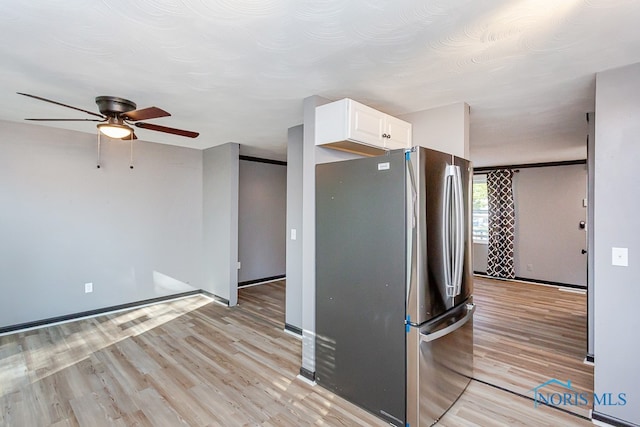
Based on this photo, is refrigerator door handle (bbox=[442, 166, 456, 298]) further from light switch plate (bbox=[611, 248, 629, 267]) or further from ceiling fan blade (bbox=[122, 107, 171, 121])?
ceiling fan blade (bbox=[122, 107, 171, 121])

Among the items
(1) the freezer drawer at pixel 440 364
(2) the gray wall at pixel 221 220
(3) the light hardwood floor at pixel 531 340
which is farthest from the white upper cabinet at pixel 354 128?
(2) the gray wall at pixel 221 220

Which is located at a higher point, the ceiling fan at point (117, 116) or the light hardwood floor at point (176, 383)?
the ceiling fan at point (117, 116)

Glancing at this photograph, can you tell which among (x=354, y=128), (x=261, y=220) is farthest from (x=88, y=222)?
(x=354, y=128)

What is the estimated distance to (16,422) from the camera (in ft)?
7.08

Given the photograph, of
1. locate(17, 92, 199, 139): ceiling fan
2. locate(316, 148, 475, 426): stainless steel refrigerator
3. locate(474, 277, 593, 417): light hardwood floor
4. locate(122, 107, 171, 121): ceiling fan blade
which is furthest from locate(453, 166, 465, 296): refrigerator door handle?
locate(17, 92, 199, 139): ceiling fan

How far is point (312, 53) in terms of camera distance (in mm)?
1958

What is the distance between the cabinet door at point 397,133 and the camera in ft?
9.14

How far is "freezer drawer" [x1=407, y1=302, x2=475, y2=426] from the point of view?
2.01 meters

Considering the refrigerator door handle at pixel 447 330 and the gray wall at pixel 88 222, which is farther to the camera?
the gray wall at pixel 88 222

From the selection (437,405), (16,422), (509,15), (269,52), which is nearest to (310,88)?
(269,52)

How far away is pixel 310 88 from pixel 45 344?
12.5 feet

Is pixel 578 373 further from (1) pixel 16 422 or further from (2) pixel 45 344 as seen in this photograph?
(2) pixel 45 344

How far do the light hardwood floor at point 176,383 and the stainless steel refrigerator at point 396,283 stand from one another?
0.25 m

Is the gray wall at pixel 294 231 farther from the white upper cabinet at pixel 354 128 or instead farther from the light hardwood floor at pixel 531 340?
the light hardwood floor at pixel 531 340
